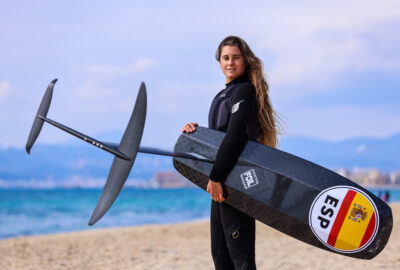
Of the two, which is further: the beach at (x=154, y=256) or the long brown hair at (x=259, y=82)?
the beach at (x=154, y=256)

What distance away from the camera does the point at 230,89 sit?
2.48m

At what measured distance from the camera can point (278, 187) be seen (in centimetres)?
249

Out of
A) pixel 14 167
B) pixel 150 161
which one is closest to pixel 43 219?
pixel 14 167

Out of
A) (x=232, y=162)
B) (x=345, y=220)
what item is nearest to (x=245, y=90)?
(x=232, y=162)

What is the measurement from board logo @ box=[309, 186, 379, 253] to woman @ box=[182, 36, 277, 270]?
0.40m

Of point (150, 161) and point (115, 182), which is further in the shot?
point (150, 161)

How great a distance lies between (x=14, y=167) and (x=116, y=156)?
145m

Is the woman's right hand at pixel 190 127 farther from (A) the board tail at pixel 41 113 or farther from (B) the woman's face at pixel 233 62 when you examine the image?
(A) the board tail at pixel 41 113

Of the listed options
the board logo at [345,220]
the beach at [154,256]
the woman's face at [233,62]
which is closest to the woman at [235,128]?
the woman's face at [233,62]

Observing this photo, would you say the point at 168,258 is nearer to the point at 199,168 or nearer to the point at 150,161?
the point at 199,168

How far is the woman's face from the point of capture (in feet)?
8.09

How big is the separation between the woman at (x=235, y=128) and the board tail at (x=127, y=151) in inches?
16.4

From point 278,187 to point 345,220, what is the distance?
16.3 inches

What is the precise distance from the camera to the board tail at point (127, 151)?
234 cm
